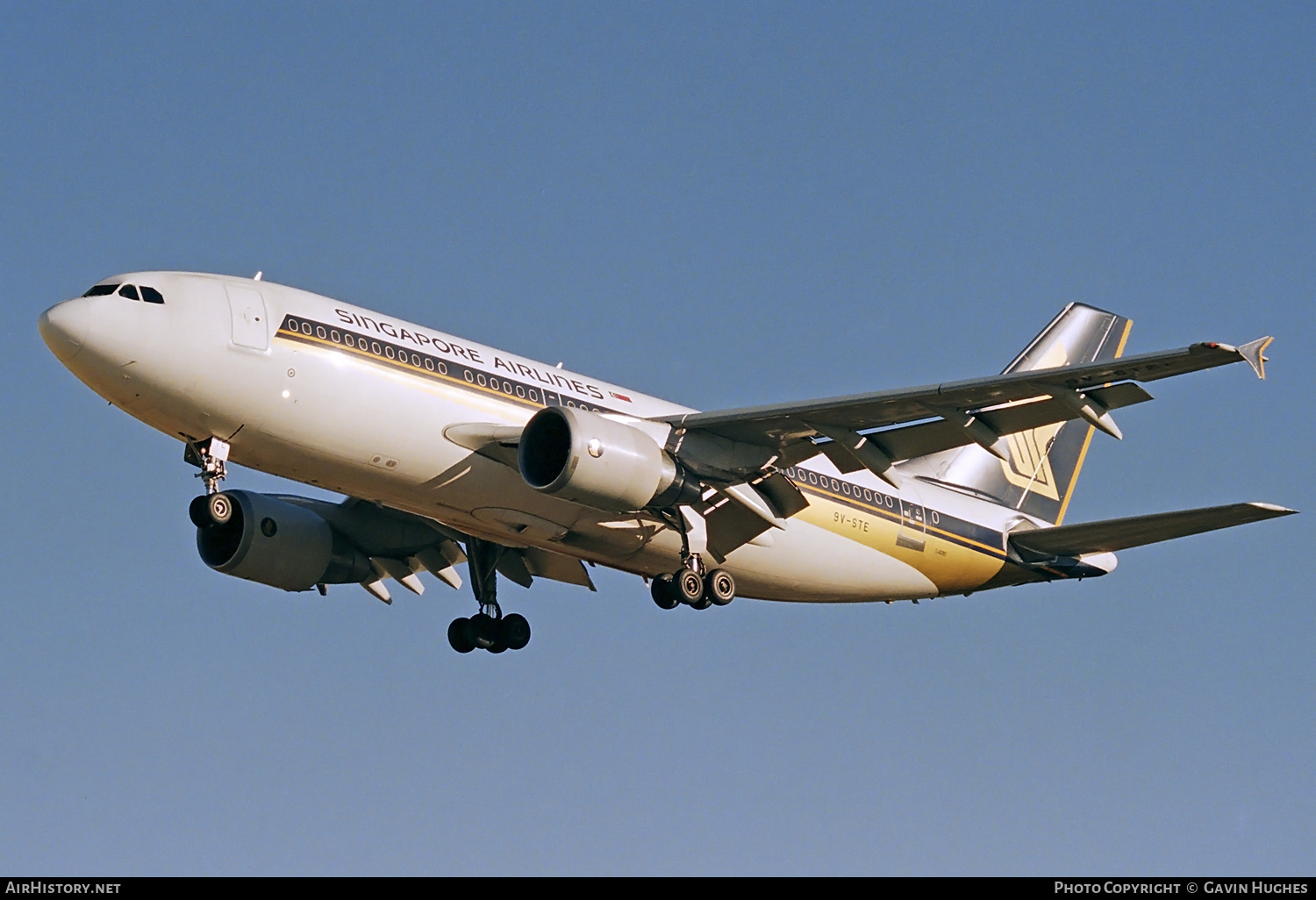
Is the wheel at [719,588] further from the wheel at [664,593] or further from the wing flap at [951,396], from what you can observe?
the wing flap at [951,396]

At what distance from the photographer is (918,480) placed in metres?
37.7

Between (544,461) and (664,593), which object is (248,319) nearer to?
(544,461)

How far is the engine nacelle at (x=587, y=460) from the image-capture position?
95.9 feet

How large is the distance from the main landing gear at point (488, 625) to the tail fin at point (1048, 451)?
34.2 feet

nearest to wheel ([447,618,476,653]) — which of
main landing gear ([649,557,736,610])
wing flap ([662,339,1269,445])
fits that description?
main landing gear ([649,557,736,610])

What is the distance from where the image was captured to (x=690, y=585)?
1270 inches

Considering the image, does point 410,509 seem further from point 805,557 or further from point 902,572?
point 902,572

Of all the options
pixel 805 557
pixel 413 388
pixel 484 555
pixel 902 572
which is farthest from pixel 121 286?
pixel 902 572

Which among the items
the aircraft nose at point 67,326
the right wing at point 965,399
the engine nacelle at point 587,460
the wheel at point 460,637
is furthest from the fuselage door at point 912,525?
the aircraft nose at point 67,326

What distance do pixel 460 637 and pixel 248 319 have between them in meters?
10.9

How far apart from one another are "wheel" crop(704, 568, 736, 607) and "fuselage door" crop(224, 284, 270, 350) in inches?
387

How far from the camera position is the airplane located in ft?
91.8

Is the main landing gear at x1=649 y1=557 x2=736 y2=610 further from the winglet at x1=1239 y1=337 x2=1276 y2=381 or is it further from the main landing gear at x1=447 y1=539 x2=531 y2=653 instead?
the winglet at x1=1239 y1=337 x2=1276 y2=381

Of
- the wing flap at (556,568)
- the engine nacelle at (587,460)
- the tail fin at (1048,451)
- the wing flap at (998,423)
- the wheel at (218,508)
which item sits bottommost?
the wheel at (218,508)
